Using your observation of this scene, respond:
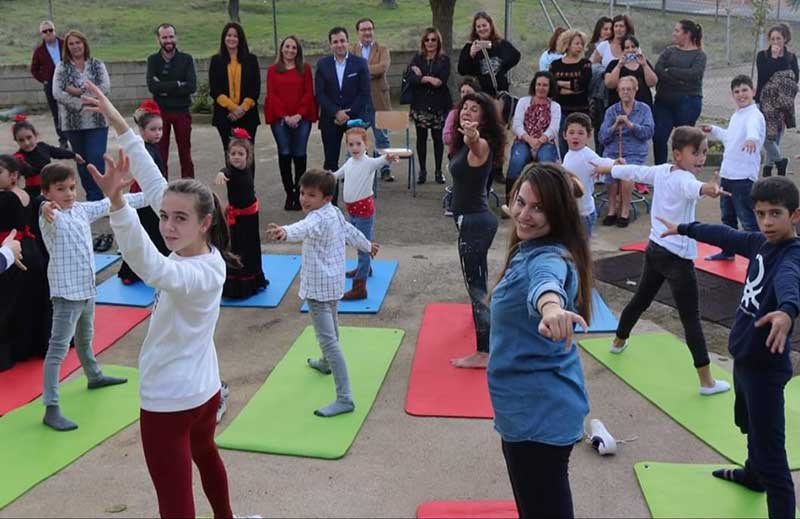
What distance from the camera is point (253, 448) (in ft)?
14.7

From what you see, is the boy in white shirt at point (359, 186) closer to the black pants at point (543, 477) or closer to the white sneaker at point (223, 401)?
the white sneaker at point (223, 401)

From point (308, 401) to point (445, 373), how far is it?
3.16ft

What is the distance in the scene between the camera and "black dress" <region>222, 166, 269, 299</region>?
6.77 metres

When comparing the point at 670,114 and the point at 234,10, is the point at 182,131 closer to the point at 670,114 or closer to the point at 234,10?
the point at 670,114

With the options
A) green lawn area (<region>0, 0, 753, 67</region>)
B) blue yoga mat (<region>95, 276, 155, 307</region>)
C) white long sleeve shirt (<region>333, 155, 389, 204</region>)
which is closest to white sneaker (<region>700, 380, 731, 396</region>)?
white long sleeve shirt (<region>333, 155, 389, 204</region>)

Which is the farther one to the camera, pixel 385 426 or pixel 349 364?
pixel 349 364

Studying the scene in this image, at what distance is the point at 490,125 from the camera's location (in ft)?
17.1

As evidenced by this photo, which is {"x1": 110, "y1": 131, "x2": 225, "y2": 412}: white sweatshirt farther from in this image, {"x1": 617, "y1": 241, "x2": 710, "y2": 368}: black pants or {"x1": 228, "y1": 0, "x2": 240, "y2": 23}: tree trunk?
{"x1": 228, "y1": 0, "x2": 240, "y2": 23}: tree trunk

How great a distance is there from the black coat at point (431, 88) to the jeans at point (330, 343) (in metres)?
5.46

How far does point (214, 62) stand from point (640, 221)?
4.99m

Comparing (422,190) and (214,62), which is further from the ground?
(214,62)

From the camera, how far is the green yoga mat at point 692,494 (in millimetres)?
3861

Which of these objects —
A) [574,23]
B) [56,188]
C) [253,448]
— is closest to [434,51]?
[56,188]

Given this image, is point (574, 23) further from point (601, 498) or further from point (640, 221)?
point (601, 498)
